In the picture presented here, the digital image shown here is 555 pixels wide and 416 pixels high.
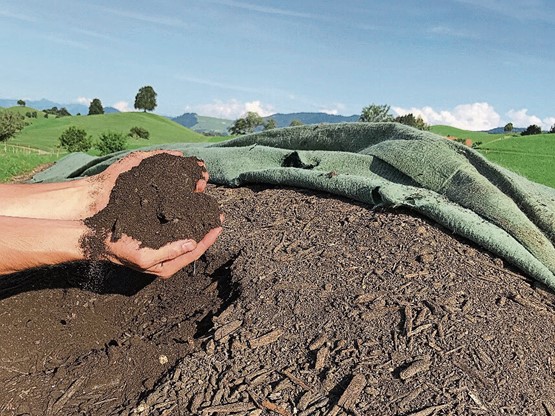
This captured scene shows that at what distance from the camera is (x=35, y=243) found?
5.88 feet

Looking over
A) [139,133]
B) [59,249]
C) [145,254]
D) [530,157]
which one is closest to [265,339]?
[145,254]

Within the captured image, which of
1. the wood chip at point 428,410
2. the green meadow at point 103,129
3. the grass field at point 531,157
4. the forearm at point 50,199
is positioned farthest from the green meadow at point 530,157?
the green meadow at point 103,129

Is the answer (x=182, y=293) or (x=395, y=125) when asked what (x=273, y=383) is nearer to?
(x=182, y=293)

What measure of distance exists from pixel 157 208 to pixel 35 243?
56 cm

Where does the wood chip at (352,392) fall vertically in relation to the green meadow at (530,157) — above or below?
above

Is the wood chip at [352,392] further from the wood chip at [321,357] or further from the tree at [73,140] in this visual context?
the tree at [73,140]

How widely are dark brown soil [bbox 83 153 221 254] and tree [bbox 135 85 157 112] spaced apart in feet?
214

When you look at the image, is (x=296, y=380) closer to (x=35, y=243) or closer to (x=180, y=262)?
(x=180, y=262)

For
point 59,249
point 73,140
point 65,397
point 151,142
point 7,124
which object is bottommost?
point 151,142

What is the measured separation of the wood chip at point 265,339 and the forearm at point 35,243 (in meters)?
0.82

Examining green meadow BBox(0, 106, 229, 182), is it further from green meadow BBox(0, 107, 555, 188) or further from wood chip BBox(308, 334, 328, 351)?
wood chip BBox(308, 334, 328, 351)

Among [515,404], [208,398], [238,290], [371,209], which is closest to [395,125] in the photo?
[371,209]

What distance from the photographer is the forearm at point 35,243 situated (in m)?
1.77

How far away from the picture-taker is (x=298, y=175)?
3133 millimetres
